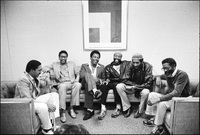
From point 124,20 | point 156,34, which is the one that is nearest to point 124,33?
point 124,20

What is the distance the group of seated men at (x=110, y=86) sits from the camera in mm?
1829

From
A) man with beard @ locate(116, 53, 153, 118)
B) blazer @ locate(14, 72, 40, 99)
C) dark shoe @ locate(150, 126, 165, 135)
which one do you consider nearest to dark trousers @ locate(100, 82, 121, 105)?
man with beard @ locate(116, 53, 153, 118)

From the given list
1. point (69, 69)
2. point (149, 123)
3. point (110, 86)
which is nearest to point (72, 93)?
point (69, 69)

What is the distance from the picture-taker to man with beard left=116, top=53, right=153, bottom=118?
2.35 metres

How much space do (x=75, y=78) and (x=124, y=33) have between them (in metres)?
1.52

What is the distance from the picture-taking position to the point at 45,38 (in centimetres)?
314

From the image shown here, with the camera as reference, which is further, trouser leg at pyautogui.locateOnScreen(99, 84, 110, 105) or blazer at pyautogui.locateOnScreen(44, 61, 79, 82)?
blazer at pyautogui.locateOnScreen(44, 61, 79, 82)

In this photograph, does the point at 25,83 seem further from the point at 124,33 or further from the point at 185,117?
the point at 124,33

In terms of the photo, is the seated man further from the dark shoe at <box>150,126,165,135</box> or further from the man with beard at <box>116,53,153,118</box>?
the dark shoe at <box>150,126,165,135</box>

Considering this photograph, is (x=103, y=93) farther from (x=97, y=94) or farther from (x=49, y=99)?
(x=49, y=99)

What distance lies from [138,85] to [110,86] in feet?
1.74

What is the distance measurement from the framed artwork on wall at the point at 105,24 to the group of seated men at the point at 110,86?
49cm

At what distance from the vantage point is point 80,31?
121 inches

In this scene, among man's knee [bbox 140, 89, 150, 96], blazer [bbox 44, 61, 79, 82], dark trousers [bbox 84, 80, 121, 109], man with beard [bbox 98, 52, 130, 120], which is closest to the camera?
man's knee [bbox 140, 89, 150, 96]
